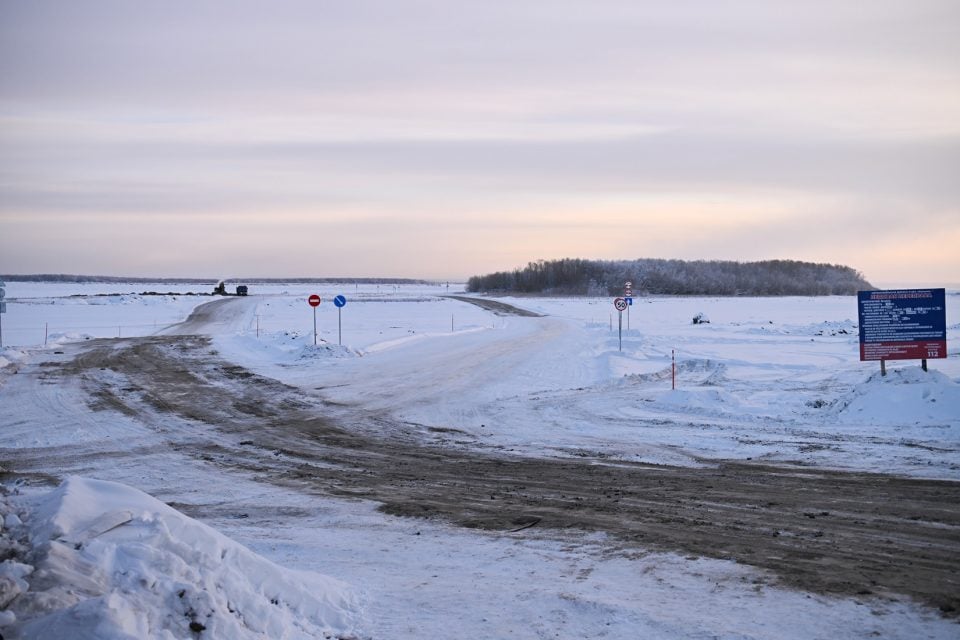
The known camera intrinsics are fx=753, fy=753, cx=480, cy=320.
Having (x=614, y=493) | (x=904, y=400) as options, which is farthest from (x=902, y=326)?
(x=614, y=493)

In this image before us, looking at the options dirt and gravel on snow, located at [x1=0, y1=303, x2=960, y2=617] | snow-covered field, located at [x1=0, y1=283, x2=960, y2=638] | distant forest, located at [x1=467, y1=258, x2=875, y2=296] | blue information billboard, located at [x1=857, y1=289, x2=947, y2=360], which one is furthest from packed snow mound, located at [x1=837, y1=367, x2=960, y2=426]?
distant forest, located at [x1=467, y1=258, x2=875, y2=296]

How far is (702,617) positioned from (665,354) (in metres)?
24.9

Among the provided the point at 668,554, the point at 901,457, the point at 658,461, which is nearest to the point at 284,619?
the point at 668,554

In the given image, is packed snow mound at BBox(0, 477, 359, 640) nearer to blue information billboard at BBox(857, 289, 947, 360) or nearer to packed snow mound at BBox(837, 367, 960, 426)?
packed snow mound at BBox(837, 367, 960, 426)

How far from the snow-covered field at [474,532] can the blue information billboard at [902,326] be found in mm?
1289

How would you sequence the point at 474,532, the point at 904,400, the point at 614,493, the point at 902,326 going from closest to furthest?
the point at 474,532
the point at 614,493
the point at 904,400
the point at 902,326

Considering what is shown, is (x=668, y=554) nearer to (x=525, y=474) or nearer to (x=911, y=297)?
(x=525, y=474)

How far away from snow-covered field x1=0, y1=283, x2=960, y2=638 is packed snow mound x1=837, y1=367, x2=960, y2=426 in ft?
0.18

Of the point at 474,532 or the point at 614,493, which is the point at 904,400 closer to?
the point at 614,493

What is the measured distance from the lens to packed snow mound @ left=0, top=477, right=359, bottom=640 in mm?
4809

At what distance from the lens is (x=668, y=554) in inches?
307

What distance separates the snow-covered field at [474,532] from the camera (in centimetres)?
557

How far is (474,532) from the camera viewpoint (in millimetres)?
8641

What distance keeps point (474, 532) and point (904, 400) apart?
11.6 metres
